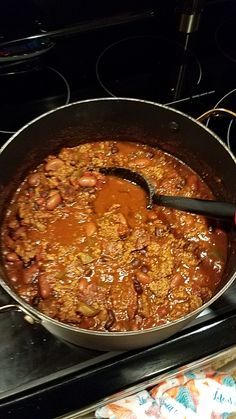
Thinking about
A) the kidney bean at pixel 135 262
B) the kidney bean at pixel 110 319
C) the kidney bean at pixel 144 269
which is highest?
the kidney bean at pixel 135 262

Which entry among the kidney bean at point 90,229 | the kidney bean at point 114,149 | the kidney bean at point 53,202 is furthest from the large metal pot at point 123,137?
the kidney bean at point 90,229

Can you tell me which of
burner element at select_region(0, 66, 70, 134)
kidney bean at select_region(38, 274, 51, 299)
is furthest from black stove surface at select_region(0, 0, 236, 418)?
kidney bean at select_region(38, 274, 51, 299)

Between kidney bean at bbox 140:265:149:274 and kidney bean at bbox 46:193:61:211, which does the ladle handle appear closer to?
kidney bean at bbox 140:265:149:274

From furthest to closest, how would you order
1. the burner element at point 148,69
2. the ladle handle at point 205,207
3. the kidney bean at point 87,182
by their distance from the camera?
the burner element at point 148,69
the kidney bean at point 87,182
the ladle handle at point 205,207

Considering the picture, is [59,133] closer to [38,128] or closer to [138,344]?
[38,128]

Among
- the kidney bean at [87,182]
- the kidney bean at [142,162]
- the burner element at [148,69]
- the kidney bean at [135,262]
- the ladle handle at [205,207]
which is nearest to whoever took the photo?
the ladle handle at [205,207]

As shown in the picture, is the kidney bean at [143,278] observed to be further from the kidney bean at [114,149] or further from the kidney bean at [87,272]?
the kidney bean at [114,149]
